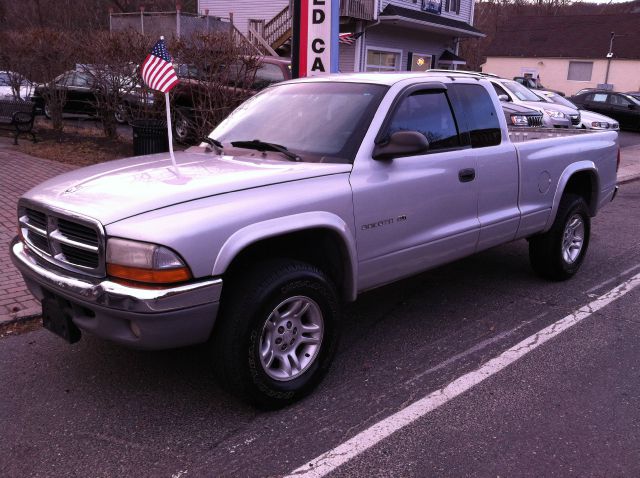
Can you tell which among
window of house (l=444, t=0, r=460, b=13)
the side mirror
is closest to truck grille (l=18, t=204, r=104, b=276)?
the side mirror

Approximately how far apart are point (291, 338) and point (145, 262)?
1015 mm

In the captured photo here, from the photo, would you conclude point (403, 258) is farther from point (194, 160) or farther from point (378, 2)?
point (378, 2)

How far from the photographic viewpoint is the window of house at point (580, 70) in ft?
143

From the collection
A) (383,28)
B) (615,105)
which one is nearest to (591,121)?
(615,105)

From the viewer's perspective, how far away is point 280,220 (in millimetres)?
3219

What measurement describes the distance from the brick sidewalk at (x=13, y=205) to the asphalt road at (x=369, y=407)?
53cm

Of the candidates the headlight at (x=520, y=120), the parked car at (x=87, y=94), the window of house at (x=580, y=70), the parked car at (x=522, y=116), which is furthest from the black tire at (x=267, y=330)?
the window of house at (x=580, y=70)

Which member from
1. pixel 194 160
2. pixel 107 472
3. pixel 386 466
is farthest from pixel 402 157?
pixel 107 472

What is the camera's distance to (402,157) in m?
3.93

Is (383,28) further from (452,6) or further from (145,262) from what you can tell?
(145,262)

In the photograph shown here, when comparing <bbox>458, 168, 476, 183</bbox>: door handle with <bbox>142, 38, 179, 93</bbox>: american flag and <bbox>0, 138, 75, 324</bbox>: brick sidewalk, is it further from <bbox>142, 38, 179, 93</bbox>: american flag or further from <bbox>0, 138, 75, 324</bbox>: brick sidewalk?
<bbox>0, 138, 75, 324</bbox>: brick sidewalk

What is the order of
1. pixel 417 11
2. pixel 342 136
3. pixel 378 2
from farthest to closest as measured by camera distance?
pixel 417 11, pixel 378 2, pixel 342 136

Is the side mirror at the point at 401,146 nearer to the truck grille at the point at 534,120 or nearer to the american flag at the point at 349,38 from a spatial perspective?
the truck grille at the point at 534,120

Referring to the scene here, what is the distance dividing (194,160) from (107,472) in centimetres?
198
